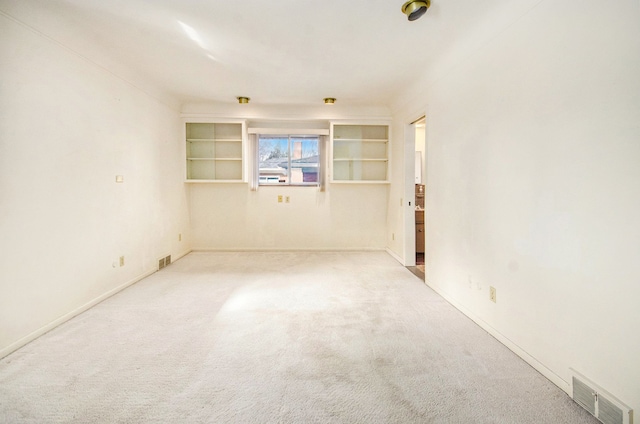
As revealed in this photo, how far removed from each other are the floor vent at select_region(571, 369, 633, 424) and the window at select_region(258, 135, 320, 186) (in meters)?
4.48

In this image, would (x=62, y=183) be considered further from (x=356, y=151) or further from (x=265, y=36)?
(x=356, y=151)

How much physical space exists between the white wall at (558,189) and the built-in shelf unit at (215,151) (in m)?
3.73

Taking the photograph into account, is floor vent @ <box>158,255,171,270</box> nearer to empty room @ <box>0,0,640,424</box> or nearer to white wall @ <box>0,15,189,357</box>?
empty room @ <box>0,0,640,424</box>

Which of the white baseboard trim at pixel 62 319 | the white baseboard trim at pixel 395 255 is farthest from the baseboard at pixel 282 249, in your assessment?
the white baseboard trim at pixel 62 319

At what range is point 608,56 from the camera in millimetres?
1481

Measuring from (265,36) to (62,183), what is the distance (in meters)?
2.10

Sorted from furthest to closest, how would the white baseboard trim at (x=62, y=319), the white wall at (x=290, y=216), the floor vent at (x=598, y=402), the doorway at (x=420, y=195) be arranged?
the white wall at (x=290, y=216) < the doorway at (x=420, y=195) < the white baseboard trim at (x=62, y=319) < the floor vent at (x=598, y=402)

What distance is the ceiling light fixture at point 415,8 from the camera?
85.2 inches

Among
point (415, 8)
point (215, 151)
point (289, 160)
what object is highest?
point (415, 8)

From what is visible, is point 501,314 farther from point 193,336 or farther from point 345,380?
point 193,336

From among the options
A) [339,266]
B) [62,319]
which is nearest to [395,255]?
[339,266]

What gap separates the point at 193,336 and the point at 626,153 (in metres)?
2.80

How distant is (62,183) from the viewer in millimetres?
2607

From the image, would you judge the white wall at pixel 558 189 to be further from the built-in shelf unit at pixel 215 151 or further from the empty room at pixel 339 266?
the built-in shelf unit at pixel 215 151
